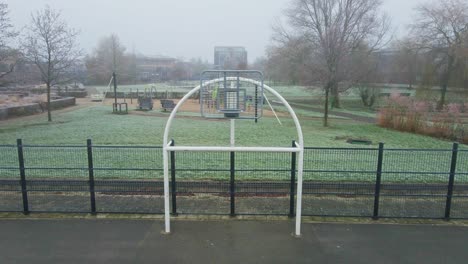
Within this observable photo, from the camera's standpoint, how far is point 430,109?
1762 centimetres

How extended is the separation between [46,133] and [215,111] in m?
12.5

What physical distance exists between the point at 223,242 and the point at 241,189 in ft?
6.99

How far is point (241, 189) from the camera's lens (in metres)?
6.88

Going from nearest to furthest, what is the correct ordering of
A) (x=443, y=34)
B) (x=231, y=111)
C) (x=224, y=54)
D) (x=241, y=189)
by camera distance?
1. (x=231, y=111)
2. (x=224, y=54)
3. (x=241, y=189)
4. (x=443, y=34)

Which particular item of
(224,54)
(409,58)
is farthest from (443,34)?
(224,54)

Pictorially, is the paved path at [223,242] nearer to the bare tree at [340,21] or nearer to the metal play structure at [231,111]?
the metal play structure at [231,111]

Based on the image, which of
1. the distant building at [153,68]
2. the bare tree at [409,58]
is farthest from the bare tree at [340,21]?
the distant building at [153,68]

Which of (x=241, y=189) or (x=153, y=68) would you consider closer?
(x=241, y=189)

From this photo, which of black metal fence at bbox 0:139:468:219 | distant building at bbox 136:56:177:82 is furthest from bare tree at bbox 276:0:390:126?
distant building at bbox 136:56:177:82

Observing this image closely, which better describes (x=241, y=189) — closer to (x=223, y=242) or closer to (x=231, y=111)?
(x=223, y=242)

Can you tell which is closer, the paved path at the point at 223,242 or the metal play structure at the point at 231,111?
the paved path at the point at 223,242

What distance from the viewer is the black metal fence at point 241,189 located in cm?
573

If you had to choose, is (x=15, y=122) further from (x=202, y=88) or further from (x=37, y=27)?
(x=202, y=88)

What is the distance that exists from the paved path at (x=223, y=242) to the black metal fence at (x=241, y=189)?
49 cm
